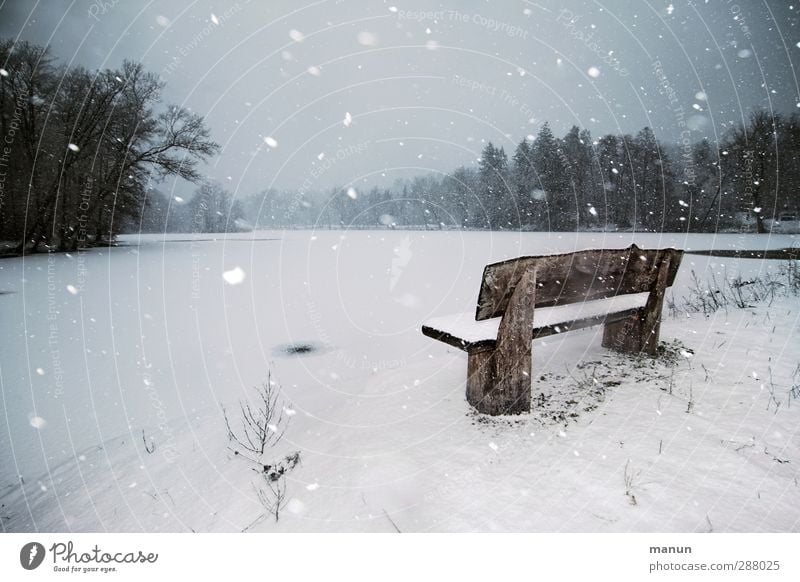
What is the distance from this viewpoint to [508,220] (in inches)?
1640

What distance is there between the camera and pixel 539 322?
312 cm

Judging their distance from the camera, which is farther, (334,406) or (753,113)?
(753,113)

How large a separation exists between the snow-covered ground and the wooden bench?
1.10ft

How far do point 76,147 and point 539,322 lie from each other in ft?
81.8

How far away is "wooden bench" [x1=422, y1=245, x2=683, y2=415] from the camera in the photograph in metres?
2.73

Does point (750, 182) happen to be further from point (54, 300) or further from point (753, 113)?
point (54, 300)

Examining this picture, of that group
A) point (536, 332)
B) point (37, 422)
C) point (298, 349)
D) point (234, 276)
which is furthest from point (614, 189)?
point (37, 422)

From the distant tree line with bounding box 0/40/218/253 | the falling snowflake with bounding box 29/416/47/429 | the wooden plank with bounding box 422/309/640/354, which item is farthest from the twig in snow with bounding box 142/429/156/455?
the distant tree line with bounding box 0/40/218/253

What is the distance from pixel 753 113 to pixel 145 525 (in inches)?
1375

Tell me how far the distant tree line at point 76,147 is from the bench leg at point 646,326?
51.2 ft

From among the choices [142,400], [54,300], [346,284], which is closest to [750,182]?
[346,284]

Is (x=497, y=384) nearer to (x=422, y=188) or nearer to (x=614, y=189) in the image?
(x=614, y=189)

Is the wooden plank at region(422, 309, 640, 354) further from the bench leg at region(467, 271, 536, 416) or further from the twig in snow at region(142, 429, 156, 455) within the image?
the twig in snow at region(142, 429, 156, 455)

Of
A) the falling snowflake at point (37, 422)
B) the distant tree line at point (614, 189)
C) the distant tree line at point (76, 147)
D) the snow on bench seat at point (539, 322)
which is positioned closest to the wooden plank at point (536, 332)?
the snow on bench seat at point (539, 322)
